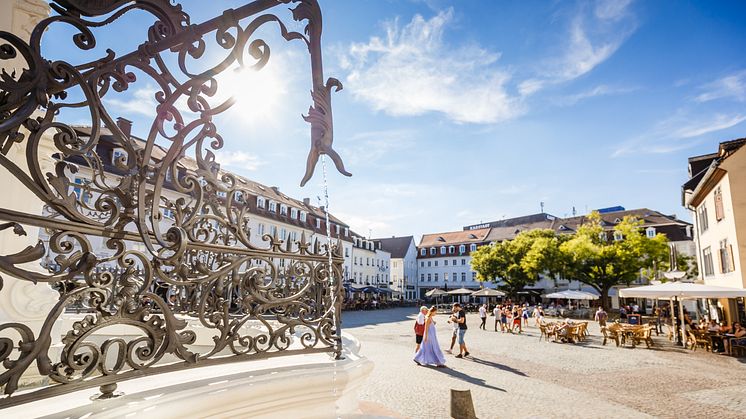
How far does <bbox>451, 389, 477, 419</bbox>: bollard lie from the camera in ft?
19.6

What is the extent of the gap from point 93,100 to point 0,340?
110cm

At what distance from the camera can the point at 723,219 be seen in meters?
18.9

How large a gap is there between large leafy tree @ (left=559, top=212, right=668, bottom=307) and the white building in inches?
1416

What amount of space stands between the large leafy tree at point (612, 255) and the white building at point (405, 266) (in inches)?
1416

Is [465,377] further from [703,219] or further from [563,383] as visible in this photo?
[703,219]

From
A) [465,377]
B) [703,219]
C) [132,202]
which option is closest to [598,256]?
Answer: [703,219]

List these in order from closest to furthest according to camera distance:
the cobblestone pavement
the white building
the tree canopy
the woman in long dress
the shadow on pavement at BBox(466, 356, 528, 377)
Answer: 1. the cobblestone pavement
2. the shadow on pavement at BBox(466, 356, 528, 377)
3. the woman in long dress
4. the tree canopy
5. the white building

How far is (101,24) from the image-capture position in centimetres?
199

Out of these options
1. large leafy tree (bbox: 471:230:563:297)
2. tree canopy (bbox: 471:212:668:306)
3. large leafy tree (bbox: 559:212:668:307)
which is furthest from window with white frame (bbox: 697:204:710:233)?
large leafy tree (bbox: 471:230:563:297)

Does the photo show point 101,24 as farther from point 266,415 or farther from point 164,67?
point 266,415

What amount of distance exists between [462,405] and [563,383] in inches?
201

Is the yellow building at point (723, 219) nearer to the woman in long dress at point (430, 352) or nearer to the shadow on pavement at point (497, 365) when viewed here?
the shadow on pavement at point (497, 365)

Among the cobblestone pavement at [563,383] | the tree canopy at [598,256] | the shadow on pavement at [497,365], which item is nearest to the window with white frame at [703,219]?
the tree canopy at [598,256]

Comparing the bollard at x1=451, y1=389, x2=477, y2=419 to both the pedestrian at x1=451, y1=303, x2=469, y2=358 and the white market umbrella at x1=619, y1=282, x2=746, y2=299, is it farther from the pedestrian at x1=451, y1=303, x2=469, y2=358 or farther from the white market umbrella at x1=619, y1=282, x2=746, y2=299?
the white market umbrella at x1=619, y1=282, x2=746, y2=299
